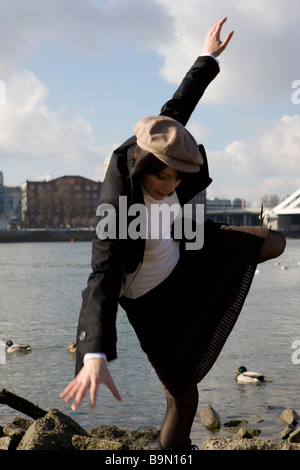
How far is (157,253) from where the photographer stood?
3111 millimetres

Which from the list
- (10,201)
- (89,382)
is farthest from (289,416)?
(10,201)

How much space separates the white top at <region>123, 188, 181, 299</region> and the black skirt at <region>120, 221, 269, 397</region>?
3cm

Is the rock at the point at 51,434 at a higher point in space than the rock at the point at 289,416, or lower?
higher

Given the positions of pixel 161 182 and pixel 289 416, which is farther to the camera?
pixel 289 416

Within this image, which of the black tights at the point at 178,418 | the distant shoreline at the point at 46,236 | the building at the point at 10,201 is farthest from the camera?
the building at the point at 10,201

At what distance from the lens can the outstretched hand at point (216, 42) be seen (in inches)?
146

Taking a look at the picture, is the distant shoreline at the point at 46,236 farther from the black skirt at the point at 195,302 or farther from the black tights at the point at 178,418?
the black skirt at the point at 195,302

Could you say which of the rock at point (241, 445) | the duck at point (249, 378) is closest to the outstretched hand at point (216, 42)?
the rock at point (241, 445)

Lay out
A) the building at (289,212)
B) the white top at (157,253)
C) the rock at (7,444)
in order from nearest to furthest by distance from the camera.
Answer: the white top at (157,253) < the rock at (7,444) < the building at (289,212)

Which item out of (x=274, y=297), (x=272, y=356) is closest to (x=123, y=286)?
(x=272, y=356)

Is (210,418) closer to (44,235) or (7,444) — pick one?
(7,444)

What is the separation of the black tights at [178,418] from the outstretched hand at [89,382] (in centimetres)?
84

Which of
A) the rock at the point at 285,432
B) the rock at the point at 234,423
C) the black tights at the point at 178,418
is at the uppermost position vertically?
the black tights at the point at 178,418

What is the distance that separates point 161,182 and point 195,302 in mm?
611
